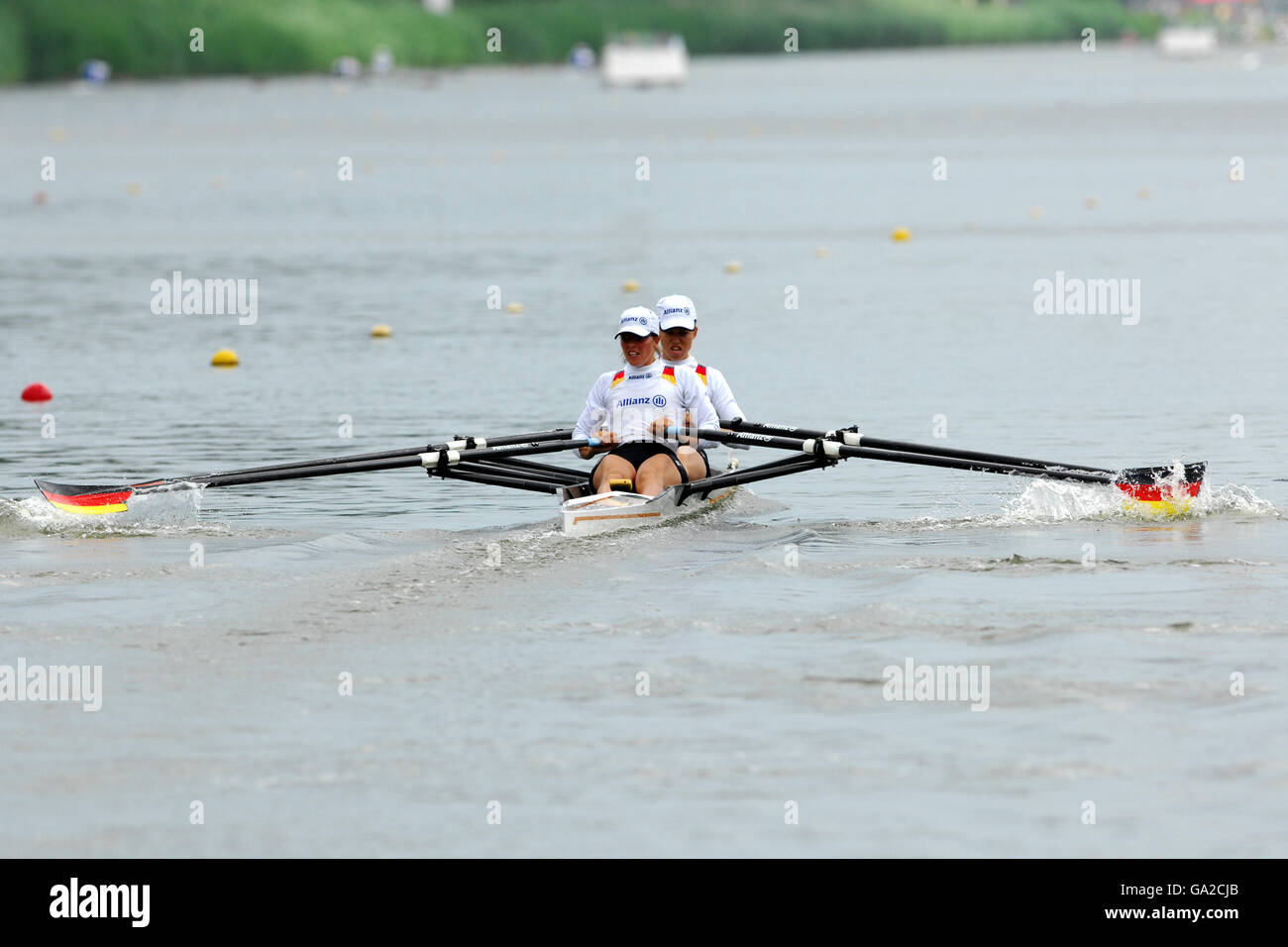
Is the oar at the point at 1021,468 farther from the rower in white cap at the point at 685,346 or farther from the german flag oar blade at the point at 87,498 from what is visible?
the german flag oar blade at the point at 87,498

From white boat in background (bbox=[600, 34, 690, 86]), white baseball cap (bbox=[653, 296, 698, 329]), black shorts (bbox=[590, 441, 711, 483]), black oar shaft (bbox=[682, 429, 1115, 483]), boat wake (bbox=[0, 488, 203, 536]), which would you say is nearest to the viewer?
boat wake (bbox=[0, 488, 203, 536])

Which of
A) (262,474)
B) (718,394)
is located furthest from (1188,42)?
(262,474)

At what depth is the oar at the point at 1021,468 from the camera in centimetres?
1423

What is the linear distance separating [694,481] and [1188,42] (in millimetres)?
169670

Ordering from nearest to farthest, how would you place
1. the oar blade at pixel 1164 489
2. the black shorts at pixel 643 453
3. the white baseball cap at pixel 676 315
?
1. the oar blade at pixel 1164 489
2. the black shorts at pixel 643 453
3. the white baseball cap at pixel 676 315

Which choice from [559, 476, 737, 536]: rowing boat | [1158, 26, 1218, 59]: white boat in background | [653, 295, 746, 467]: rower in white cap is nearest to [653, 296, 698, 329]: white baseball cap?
[653, 295, 746, 467]: rower in white cap

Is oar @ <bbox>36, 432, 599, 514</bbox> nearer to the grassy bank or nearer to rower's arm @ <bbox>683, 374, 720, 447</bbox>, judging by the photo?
rower's arm @ <bbox>683, 374, 720, 447</bbox>

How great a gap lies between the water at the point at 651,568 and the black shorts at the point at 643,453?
41 centimetres

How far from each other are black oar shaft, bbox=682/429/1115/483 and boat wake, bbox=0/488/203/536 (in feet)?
10.9

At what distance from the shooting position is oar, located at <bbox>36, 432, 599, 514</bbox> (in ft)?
48.1

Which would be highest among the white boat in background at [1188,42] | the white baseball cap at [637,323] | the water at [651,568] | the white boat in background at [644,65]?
the white boat in background at [1188,42]

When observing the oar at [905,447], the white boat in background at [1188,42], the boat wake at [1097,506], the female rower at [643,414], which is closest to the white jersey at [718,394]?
the oar at [905,447]
